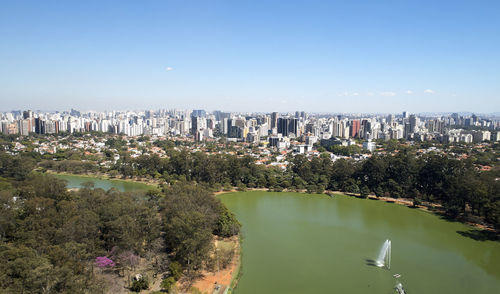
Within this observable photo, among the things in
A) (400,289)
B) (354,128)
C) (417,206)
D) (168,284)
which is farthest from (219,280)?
(354,128)

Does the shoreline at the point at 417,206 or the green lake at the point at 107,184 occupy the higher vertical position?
the shoreline at the point at 417,206

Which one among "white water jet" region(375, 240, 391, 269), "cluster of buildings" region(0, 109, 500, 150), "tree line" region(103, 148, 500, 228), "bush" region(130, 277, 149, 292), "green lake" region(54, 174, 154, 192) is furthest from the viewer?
"cluster of buildings" region(0, 109, 500, 150)

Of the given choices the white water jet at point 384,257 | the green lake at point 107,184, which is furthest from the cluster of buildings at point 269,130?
the white water jet at point 384,257

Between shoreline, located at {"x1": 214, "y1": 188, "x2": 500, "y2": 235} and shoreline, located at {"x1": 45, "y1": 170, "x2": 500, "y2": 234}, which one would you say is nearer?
shoreline, located at {"x1": 214, "y1": 188, "x2": 500, "y2": 235}

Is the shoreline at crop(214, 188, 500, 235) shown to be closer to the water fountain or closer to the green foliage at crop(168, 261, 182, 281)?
the water fountain

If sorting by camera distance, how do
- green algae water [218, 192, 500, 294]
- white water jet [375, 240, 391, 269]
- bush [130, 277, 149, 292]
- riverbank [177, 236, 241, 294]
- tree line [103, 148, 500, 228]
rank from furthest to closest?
tree line [103, 148, 500, 228], white water jet [375, 240, 391, 269], green algae water [218, 192, 500, 294], riverbank [177, 236, 241, 294], bush [130, 277, 149, 292]

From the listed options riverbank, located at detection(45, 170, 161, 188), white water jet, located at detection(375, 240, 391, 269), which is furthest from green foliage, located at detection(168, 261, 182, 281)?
riverbank, located at detection(45, 170, 161, 188)

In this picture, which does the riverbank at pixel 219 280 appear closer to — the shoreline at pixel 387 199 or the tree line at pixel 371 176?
the shoreline at pixel 387 199
